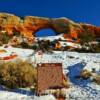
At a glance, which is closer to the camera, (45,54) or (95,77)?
(95,77)

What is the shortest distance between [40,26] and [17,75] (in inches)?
1246

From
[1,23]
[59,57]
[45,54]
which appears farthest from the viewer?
[1,23]

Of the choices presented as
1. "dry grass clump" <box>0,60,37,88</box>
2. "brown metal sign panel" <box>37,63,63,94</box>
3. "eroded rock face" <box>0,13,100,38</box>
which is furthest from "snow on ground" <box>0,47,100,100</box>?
"eroded rock face" <box>0,13,100,38</box>

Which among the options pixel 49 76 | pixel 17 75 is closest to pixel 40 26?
pixel 17 75

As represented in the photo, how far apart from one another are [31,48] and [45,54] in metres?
4.63

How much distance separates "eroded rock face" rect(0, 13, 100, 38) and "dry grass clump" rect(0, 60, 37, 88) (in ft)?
84.3

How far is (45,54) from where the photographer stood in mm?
28406

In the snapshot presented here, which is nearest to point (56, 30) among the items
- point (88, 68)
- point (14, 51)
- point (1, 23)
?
point (1, 23)

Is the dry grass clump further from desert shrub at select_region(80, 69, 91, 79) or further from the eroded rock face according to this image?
the eroded rock face

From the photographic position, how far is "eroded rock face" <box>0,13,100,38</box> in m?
46.7

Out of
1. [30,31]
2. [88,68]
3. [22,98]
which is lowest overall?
[22,98]

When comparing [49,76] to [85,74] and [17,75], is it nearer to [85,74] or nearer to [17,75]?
[17,75]

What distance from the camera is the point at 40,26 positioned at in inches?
1981

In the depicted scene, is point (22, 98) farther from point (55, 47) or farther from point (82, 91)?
point (55, 47)
